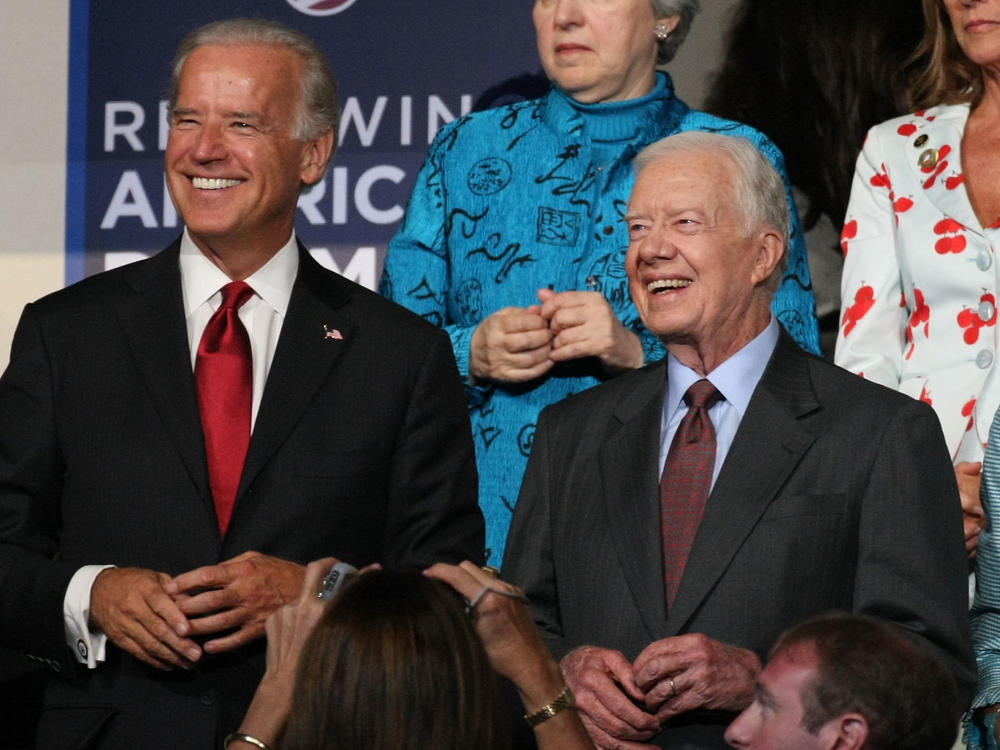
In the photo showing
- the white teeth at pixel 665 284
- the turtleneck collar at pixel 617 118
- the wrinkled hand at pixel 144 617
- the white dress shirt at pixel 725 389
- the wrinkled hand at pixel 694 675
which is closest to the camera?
the wrinkled hand at pixel 694 675

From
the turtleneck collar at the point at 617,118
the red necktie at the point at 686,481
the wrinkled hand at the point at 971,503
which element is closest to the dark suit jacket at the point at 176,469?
the red necktie at the point at 686,481

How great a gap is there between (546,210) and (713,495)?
3.20 feet

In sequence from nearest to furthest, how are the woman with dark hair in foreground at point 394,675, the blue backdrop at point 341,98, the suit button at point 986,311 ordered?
the woman with dark hair in foreground at point 394,675 → the suit button at point 986,311 → the blue backdrop at point 341,98

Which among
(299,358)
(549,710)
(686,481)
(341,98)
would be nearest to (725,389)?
(686,481)

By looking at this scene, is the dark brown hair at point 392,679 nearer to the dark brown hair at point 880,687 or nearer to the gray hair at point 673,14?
the dark brown hair at point 880,687

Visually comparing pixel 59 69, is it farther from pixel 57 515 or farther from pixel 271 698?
pixel 271 698

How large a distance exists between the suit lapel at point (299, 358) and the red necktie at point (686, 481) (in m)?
0.60

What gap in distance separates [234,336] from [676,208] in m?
0.80

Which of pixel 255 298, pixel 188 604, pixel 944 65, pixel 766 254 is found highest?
pixel 944 65

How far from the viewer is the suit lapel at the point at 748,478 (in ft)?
9.15

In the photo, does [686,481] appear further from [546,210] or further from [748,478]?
[546,210]

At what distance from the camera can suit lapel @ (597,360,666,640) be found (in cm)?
284

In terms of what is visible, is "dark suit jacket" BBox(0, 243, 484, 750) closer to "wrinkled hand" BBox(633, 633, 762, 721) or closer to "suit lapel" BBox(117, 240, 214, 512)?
"suit lapel" BBox(117, 240, 214, 512)

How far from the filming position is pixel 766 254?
10.2 ft
